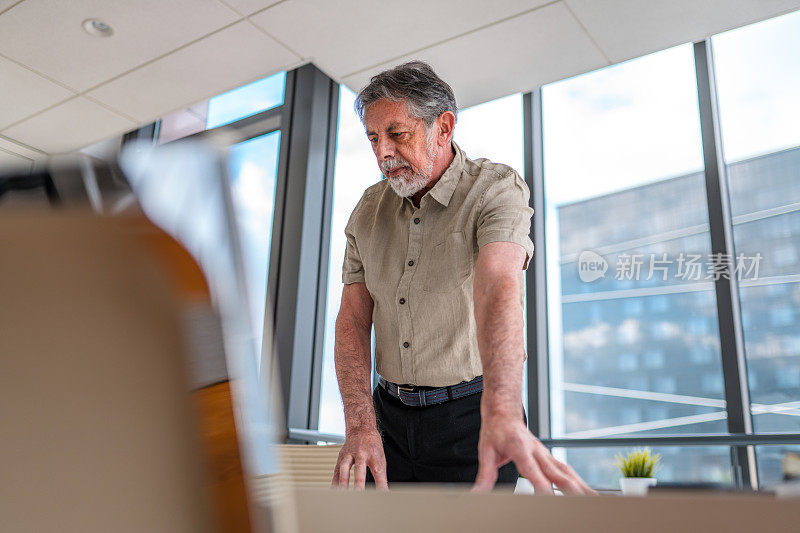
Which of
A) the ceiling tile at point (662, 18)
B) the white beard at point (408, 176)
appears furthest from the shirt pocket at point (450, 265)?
A: the ceiling tile at point (662, 18)

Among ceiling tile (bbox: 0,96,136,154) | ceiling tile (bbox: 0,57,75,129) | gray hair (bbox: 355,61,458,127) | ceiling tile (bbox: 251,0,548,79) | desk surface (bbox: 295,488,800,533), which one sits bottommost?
desk surface (bbox: 295,488,800,533)

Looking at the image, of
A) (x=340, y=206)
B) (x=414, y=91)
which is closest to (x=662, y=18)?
(x=340, y=206)

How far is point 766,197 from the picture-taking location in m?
3.14

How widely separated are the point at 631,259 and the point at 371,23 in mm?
1821

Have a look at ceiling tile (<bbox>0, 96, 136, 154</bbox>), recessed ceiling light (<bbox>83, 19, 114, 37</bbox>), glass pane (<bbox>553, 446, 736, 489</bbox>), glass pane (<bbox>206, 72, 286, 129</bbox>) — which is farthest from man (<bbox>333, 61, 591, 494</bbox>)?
ceiling tile (<bbox>0, 96, 136, 154</bbox>)

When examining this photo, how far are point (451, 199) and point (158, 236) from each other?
4.26 ft

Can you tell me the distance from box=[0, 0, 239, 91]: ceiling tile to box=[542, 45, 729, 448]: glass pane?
2.03 m

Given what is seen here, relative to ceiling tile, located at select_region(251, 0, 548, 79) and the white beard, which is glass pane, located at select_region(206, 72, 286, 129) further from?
the white beard

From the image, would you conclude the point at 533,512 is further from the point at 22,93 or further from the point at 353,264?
the point at 22,93

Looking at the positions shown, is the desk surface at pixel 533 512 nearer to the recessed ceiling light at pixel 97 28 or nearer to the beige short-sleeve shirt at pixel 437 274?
the beige short-sleeve shirt at pixel 437 274

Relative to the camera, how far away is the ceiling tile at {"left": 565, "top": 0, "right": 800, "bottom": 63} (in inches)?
123

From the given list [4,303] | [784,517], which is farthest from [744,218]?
[4,303]

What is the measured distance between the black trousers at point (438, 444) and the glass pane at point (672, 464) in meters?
1.55

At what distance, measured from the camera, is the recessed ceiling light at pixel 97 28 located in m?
3.39
